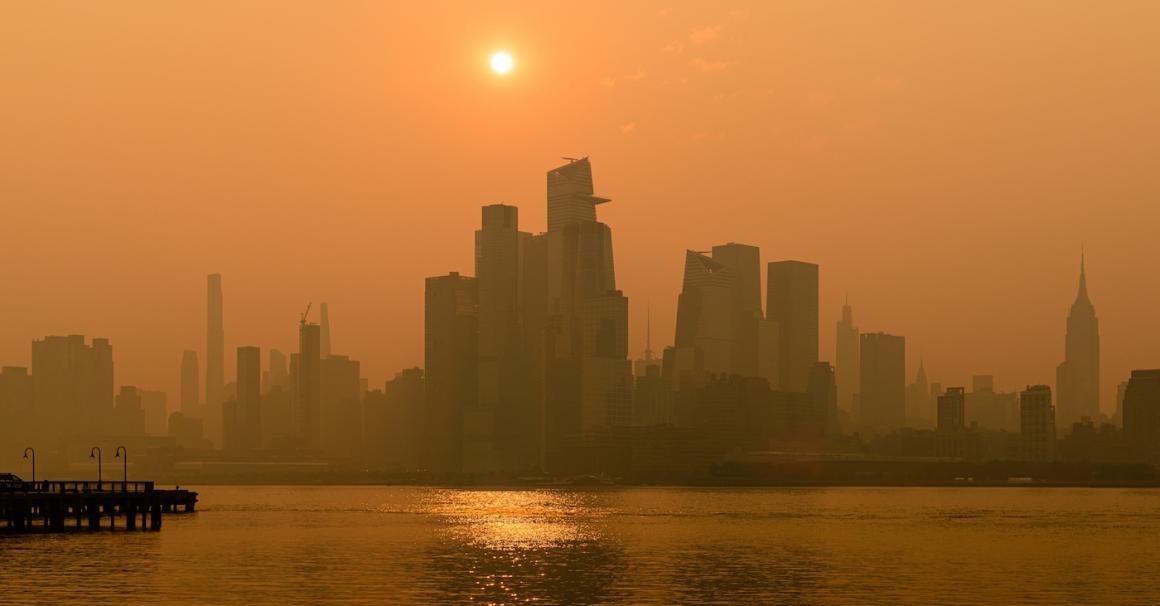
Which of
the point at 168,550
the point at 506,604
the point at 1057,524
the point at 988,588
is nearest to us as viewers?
the point at 506,604

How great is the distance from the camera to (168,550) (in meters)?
116

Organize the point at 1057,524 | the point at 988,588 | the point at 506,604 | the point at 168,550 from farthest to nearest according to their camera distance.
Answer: the point at 1057,524 < the point at 168,550 < the point at 988,588 < the point at 506,604

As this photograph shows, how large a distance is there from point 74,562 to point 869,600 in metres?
56.1

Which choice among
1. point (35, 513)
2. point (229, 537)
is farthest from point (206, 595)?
point (35, 513)

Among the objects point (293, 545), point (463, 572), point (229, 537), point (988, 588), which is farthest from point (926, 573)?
point (229, 537)

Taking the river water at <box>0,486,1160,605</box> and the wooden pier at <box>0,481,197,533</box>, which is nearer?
the river water at <box>0,486,1160,605</box>

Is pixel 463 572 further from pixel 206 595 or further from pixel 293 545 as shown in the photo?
pixel 293 545

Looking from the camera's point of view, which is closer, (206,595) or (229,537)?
(206,595)

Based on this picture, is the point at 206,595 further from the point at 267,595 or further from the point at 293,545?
the point at 293,545

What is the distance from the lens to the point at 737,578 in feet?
319

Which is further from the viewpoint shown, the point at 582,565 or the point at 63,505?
the point at 63,505

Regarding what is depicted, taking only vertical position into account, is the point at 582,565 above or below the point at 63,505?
below

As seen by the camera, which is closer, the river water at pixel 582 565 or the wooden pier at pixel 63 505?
the river water at pixel 582 565

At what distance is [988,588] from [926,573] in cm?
1016
